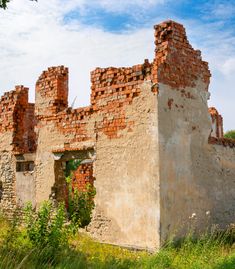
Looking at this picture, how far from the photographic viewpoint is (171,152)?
27.1ft

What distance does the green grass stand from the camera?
20.4ft

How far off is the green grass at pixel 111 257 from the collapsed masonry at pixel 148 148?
53cm

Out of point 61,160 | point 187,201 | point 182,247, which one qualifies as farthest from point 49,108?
point 182,247

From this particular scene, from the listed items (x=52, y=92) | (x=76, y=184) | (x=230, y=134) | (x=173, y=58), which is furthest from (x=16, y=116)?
(x=230, y=134)

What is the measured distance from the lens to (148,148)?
8.16 metres

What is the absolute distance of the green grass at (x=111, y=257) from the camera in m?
6.23

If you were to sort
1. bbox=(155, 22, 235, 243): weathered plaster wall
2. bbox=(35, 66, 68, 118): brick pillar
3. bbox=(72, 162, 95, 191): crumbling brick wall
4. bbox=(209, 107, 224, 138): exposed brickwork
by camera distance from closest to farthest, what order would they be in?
bbox=(155, 22, 235, 243): weathered plaster wall
bbox=(35, 66, 68, 118): brick pillar
bbox=(72, 162, 95, 191): crumbling brick wall
bbox=(209, 107, 224, 138): exposed brickwork

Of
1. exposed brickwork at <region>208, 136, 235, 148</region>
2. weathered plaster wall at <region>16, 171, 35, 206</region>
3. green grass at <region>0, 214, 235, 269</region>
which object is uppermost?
exposed brickwork at <region>208, 136, 235, 148</region>

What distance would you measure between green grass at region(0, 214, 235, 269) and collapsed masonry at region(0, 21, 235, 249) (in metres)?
0.53

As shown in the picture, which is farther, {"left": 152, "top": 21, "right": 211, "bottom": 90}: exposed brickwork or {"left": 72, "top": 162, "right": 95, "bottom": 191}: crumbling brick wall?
{"left": 72, "top": 162, "right": 95, "bottom": 191}: crumbling brick wall

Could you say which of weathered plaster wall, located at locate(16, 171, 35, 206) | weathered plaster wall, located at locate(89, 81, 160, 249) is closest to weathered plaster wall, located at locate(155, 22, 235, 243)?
weathered plaster wall, located at locate(89, 81, 160, 249)

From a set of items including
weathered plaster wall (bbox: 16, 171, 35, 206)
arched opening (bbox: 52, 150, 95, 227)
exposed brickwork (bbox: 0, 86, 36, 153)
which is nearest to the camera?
arched opening (bbox: 52, 150, 95, 227)

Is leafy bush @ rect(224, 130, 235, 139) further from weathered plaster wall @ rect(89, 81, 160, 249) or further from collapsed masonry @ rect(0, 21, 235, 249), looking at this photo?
weathered plaster wall @ rect(89, 81, 160, 249)

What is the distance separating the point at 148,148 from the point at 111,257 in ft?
7.11
